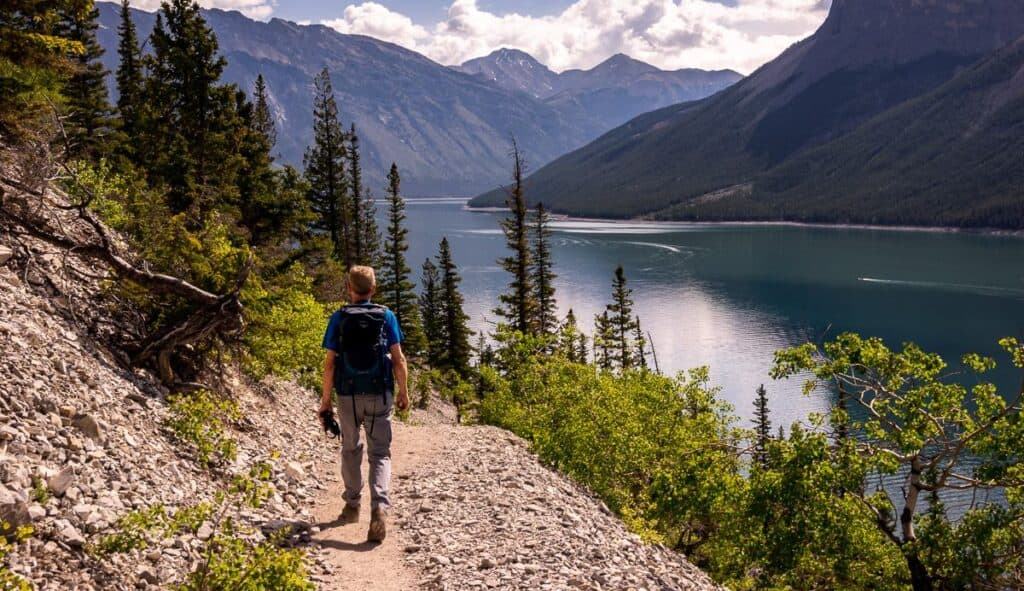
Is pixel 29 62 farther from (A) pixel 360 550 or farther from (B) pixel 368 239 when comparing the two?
(B) pixel 368 239

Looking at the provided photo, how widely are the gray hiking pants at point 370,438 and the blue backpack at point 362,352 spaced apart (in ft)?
0.48

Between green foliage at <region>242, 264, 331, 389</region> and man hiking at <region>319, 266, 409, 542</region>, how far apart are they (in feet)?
13.4

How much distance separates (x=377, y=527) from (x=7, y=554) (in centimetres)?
386

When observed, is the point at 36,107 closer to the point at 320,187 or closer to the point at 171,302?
the point at 171,302

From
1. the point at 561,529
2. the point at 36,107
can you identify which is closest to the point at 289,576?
the point at 561,529

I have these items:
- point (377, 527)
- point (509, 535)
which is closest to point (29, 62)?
point (377, 527)

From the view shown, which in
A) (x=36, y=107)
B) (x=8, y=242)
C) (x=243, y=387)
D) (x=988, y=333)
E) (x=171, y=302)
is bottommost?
(x=988, y=333)

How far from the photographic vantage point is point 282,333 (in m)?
12.7

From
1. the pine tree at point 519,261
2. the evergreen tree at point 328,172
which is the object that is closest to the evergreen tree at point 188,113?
the evergreen tree at point 328,172

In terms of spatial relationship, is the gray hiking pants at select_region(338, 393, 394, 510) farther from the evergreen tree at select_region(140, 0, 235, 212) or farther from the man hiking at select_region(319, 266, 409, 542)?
the evergreen tree at select_region(140, 0, 235, 212)

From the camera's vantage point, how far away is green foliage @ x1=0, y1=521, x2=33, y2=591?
15.2 feet

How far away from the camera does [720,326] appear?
90.9 m

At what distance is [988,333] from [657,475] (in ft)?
286

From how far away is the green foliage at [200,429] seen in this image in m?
9.23
